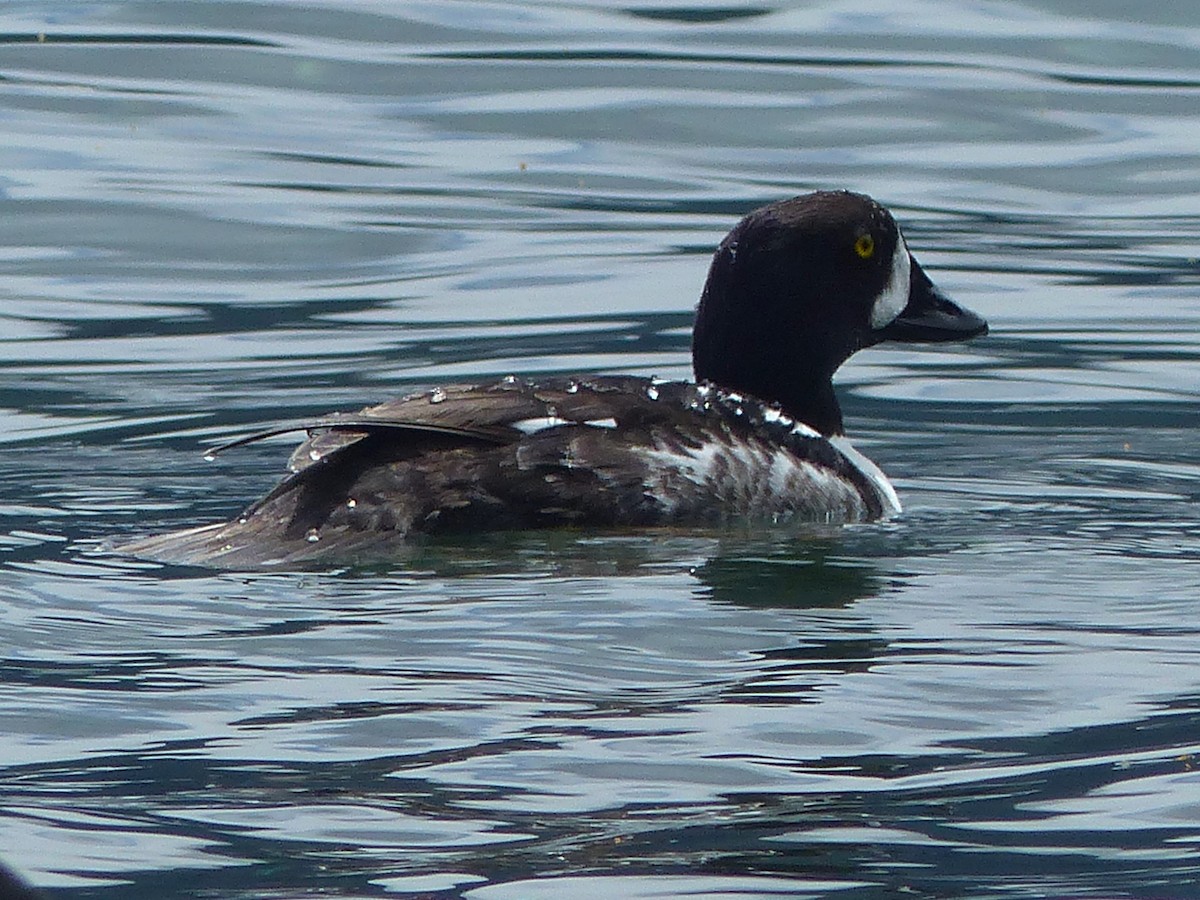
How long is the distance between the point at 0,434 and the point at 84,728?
13.4 ft

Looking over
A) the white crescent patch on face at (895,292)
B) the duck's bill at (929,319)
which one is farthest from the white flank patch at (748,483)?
the duck's bill at (929,319)

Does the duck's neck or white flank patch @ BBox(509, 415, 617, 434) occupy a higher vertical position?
white flank patch @ BBox(509, 415, 617, 434)

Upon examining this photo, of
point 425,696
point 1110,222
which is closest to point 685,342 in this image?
point 1110,222

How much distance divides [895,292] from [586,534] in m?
1.73

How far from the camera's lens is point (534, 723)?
595 centimetres

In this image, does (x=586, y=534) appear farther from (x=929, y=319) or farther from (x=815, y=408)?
(x=929, y=319)

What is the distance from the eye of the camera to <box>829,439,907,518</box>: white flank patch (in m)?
8.58

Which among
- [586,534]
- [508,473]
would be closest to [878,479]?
[586,534]

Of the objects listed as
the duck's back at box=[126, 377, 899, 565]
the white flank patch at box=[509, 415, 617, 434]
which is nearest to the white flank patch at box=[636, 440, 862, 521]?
the duck's back at box=[126, 377, 899, 565]

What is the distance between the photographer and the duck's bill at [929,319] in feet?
30.3

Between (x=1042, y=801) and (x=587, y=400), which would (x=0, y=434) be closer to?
(x=587, y=400)

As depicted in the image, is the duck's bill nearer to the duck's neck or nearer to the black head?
the black head

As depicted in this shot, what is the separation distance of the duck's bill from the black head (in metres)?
0.18

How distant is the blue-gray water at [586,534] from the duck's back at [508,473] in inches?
4.2
